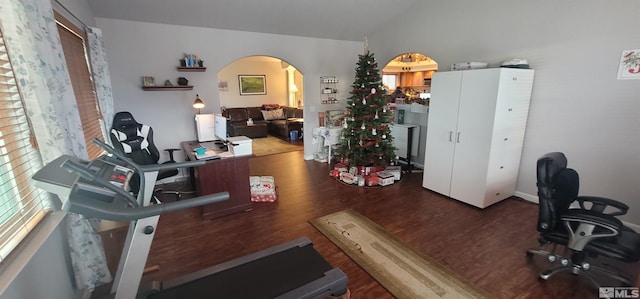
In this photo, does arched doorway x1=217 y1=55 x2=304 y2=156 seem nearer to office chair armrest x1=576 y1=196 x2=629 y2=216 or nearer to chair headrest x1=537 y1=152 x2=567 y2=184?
chair headrest x1=537 y1=152 x2=567 y2=184

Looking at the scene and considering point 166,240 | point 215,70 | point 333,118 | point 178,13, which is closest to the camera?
point 166,240

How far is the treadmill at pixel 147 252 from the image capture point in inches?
47.6

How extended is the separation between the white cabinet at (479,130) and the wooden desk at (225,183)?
276cm

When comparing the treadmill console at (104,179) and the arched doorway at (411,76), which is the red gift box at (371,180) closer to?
the treadmill console at (104,179)

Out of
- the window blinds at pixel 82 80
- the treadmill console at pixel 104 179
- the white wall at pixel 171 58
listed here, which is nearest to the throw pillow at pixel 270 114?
the white wall at pixel 171 58

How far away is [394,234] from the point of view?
2961 millimetres

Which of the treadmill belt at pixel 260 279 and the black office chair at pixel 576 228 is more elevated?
the black office chair at pixel 576 228

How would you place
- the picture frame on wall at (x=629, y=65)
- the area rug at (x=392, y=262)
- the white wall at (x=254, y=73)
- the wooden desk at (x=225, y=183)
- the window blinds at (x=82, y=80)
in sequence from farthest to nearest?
the white wall at (x=254, y=73)
the wooden desk at (x=225, y=183)
the picture frame on wall at (x=629, y=65)
the window blinds at (x=82, y=80)
the area rug at (x=392, y=262)

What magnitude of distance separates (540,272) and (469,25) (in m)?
3.47

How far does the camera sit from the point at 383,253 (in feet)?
8.58

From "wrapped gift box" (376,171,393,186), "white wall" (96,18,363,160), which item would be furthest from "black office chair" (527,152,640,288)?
"white wall" (96,18,363,160)

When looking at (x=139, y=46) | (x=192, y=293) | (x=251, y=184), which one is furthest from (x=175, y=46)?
(x=192, y=293)

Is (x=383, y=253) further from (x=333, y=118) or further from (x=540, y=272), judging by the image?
(x=333, y=118)

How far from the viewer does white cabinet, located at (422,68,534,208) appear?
10.8 ft
